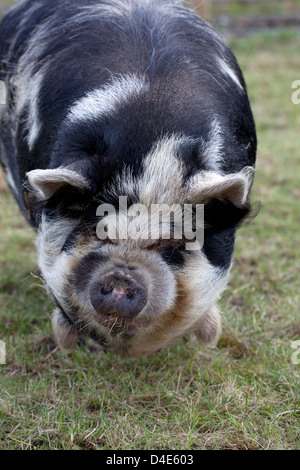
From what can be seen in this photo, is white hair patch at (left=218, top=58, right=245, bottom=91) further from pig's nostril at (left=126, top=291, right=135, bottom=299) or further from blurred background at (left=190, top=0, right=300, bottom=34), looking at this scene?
blurred background at (left=190, top=0, right=300, bottom=34)

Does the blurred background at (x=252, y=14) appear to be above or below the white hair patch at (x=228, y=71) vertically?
above

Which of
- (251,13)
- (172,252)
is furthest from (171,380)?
(251,13)

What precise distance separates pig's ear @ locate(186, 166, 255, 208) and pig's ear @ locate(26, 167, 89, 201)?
474 mm

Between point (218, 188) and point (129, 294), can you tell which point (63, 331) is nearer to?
point (129, 294)

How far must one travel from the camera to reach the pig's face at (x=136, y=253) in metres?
2.79

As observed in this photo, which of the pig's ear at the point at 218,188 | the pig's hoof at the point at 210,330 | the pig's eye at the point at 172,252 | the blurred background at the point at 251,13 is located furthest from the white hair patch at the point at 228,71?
the blurred background at the point at 251,13

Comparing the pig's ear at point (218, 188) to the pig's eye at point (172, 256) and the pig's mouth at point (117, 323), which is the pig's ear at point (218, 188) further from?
the pig's mouth at point (117, 323)

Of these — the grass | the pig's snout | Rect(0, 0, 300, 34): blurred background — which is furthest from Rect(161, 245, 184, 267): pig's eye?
Rect(0, 0, 300, 34): blurred background

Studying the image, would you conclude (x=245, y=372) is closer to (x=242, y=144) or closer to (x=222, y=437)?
(x=222, y=437)

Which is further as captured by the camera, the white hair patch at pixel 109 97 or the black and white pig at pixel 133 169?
the white hair patch at pixel 109 97

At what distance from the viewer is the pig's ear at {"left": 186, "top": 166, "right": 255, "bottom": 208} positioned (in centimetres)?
272

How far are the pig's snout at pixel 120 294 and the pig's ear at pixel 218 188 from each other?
1.46 ft

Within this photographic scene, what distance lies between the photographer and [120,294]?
2.75m

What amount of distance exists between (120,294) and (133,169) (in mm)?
558
